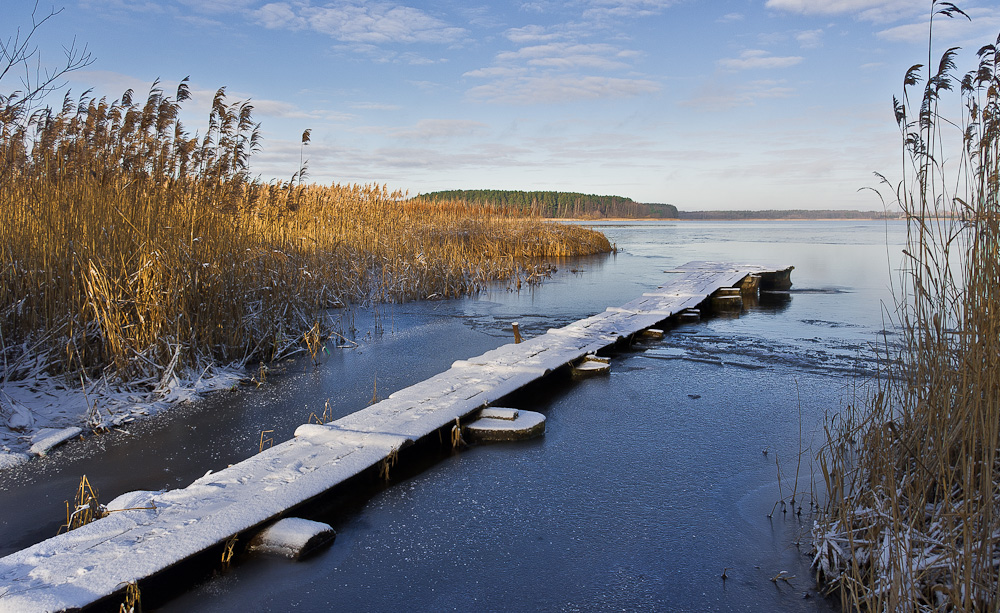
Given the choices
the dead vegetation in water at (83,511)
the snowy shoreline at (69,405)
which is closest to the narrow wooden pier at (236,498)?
the dead vegetation in water at (83,511)

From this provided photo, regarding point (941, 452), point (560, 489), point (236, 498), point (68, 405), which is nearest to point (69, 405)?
point (68, 405)

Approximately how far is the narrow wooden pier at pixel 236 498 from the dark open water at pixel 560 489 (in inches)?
7.8

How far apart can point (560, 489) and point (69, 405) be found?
3.42 meters

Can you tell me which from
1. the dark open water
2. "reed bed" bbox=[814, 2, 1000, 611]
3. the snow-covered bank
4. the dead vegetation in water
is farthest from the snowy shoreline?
"reed bed" bbox=[814, 2, 1000, 611]

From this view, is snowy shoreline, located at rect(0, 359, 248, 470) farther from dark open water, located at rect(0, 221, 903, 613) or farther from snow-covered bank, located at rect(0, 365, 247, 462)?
dark open water, located at rect(0, 221, 903, 613)

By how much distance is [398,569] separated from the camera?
2773 mm

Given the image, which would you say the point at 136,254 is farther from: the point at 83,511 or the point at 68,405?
the point at 83,511

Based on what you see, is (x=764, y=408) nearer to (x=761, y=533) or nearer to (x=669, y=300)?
(x=761, y=533)

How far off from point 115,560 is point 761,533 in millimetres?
2683

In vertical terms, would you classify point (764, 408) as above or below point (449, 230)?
below

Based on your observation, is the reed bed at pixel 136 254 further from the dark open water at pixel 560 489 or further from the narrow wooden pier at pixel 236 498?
the narrow wooden pier at pixel 236 498

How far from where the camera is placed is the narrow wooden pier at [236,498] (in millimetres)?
2334

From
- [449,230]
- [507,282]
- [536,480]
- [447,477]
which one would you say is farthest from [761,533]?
[449,230]

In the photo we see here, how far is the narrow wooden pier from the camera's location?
233 centimetres
